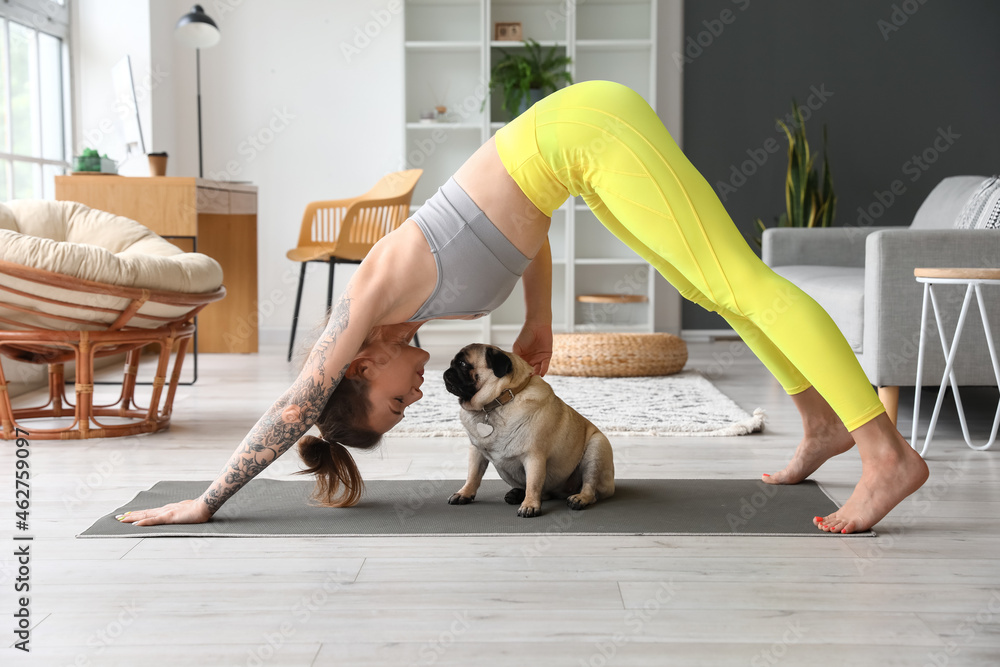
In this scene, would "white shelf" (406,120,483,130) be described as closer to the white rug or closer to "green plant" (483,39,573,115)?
"green plant" (483,39,573,115)

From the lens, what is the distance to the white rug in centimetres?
267

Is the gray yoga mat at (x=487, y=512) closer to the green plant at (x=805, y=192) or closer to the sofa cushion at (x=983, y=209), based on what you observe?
the sofa cushion at (x=983, y=209)

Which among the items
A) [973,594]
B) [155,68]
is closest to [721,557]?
[973,594]

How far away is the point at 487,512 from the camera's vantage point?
1771 mm

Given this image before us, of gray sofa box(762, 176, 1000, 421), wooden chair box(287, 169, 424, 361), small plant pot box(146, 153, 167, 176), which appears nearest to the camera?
gray sofa box(762, 176, 1000, 421)

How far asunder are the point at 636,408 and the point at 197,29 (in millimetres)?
2999

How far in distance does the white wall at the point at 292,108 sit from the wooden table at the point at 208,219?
63cm

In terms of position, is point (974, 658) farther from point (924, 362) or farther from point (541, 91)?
point (541, 91)

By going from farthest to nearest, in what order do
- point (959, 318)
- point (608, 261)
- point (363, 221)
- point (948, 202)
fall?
point (608, 261), point (363, 221), point (948, 202), point (959, 318)

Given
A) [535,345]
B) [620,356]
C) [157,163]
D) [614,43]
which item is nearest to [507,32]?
[614,43]

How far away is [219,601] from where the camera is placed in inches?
51.4

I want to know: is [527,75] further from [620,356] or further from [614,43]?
[620,356]

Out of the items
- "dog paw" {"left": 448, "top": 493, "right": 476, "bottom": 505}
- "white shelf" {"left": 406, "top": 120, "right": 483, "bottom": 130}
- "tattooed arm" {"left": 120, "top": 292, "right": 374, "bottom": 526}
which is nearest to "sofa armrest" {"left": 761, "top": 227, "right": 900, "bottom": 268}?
"white shelf" {"left": 406, "top": 120, "right": 483, "bottom": 130}

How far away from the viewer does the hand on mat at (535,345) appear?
6.16 ft
